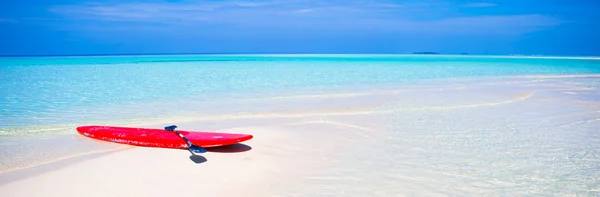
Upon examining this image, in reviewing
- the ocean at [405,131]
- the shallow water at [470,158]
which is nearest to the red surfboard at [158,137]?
the ocean at [405,131]

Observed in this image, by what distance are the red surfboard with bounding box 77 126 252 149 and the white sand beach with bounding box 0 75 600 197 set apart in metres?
0.13

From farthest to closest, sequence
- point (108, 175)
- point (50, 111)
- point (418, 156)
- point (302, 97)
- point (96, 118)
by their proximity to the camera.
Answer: point (302, 97) → point (50, 111) → point (96, 118) → point (418, 156) → point (108, 175)

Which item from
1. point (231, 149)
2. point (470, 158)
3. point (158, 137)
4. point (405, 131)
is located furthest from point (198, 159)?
point (405, 131)

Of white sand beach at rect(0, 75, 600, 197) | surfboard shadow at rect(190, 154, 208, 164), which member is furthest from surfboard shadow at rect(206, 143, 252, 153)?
surfboard shadow at rect(190, 154, 208, 164)

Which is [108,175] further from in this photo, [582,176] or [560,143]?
[560,143]

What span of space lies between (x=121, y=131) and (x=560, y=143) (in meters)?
6.07

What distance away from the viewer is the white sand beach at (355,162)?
3768mm

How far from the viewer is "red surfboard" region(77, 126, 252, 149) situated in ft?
17.0

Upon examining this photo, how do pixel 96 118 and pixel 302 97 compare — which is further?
pixel 302 97

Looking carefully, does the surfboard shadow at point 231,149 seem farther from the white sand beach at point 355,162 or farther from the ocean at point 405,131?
the ocean at point 405,131

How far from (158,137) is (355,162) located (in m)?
2.64

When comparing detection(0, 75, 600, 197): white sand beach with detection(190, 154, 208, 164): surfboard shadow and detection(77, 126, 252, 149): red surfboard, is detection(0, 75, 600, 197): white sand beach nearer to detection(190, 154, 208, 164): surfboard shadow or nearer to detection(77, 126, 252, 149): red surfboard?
detection(190, 154, 208, 164): surfboard shadow

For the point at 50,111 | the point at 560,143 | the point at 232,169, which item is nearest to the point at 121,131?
the point at 232,169

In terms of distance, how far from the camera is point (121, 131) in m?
5.87
